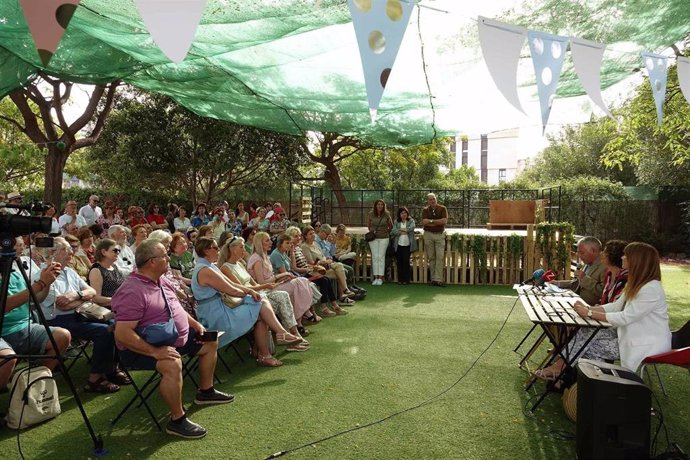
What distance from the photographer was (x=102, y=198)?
21.1 metres

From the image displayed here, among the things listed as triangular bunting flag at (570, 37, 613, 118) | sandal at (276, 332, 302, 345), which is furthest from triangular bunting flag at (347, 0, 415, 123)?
sandal at (276, 332, 302, 345)

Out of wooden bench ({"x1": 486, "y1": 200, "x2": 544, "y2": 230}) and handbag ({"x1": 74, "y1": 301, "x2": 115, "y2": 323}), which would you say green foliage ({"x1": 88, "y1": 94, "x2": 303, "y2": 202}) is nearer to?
wooden bench ({"x1": 486, "y1": 200, "x2": 544, "y2": 230})

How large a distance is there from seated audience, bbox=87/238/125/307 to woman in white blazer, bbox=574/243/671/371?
399 centimetres

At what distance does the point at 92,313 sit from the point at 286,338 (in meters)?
1.82

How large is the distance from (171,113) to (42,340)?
1442cm

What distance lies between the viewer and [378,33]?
3076 millimetres

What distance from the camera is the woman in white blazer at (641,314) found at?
3254 mm

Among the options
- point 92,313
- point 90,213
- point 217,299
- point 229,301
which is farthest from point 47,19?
point 90,213

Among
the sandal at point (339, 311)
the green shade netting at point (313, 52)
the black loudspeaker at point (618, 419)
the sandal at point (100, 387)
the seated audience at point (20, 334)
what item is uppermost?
the green shade netting at point (313, 52)

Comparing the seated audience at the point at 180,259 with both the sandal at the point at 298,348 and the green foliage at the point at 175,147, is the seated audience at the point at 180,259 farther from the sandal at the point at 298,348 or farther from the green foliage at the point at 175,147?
the green foliage at the point at 175,147

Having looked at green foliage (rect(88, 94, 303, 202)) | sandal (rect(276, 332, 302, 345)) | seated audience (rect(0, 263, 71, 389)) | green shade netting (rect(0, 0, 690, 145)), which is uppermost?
green foliage (rect(88, 94, 303, 202))

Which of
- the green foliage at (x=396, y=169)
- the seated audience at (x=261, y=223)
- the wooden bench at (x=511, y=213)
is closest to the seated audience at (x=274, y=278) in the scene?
the seated audience at (x=261, y=223)

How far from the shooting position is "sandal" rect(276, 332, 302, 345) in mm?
4969

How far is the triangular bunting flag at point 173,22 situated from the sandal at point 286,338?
308cm
